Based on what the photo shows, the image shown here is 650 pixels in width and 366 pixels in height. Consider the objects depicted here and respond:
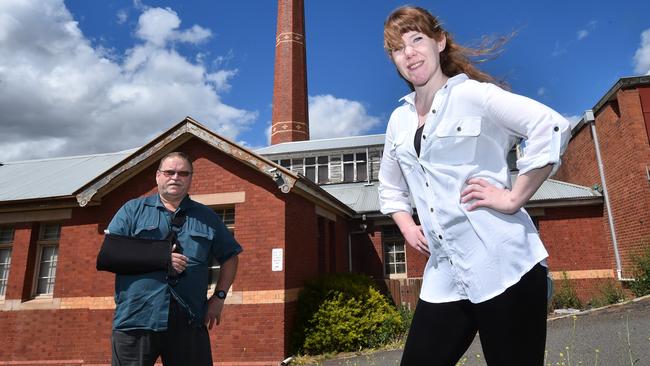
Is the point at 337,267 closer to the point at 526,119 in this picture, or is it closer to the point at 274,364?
the point at 274,364

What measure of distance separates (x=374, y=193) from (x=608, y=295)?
7.94 meters

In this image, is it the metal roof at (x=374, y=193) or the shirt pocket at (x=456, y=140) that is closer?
the shirt pocket at (x=456, y=140)

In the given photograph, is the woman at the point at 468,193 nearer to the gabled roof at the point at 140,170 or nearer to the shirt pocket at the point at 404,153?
the shirt pocket at the point at 404,153

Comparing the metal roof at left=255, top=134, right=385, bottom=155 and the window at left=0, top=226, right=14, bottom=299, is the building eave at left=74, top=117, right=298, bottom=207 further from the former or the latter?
the metal roof at left=255, top=134, right=385, bottom=155

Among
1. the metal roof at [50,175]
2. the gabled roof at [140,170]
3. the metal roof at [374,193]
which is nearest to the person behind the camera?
the gabled roof at [140,170]

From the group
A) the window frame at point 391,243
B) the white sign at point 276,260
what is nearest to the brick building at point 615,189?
the window frame at point 391,243

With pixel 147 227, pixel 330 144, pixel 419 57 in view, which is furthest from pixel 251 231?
pixel 330 144

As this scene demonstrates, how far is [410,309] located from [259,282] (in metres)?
4.77

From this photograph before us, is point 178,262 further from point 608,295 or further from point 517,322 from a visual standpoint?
point 608,295

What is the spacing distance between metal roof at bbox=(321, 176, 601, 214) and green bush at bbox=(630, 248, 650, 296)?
8.05 ft

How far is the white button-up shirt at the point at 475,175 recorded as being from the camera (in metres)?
1.38

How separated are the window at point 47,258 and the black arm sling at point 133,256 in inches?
362

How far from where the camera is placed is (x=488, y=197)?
4.64 feet

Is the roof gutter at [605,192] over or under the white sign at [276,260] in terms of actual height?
over
